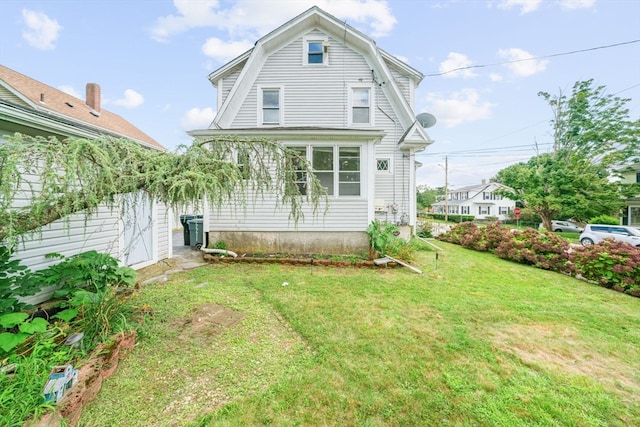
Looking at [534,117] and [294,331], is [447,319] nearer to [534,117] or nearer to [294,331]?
[294,331]

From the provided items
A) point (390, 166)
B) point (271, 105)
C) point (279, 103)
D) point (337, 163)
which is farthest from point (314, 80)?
point (390, 166)

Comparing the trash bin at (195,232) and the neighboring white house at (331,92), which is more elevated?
the neighboring white house at (331,92)

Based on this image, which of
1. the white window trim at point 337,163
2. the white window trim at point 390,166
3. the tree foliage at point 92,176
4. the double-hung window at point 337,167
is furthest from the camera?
the white window trim at point 390,166

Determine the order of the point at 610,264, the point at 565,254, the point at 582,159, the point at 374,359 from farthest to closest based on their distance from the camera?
1. the point at 582,159
2. the point at 565,254
3. the point at 610,264
4. the point at 374,359

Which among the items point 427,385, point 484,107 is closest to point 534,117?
point 484,107

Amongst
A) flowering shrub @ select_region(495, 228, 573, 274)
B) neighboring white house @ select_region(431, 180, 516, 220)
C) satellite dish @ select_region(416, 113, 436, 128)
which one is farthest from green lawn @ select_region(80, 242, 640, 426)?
neighboring white house @ select_region(431, 180, 516, 220)

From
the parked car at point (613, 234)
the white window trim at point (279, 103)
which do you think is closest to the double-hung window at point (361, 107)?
the white window trim at point (279, 103)

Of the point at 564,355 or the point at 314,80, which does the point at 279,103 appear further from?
the point at 564,355

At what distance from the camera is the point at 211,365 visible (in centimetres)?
280

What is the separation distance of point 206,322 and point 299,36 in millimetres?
10975

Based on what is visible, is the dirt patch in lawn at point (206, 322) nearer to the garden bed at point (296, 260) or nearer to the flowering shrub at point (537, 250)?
the garden bed at point (296, 260)

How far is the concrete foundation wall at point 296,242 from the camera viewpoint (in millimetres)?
7766

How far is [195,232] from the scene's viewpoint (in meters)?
9.34

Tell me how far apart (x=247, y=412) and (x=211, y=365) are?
0.88 meters
